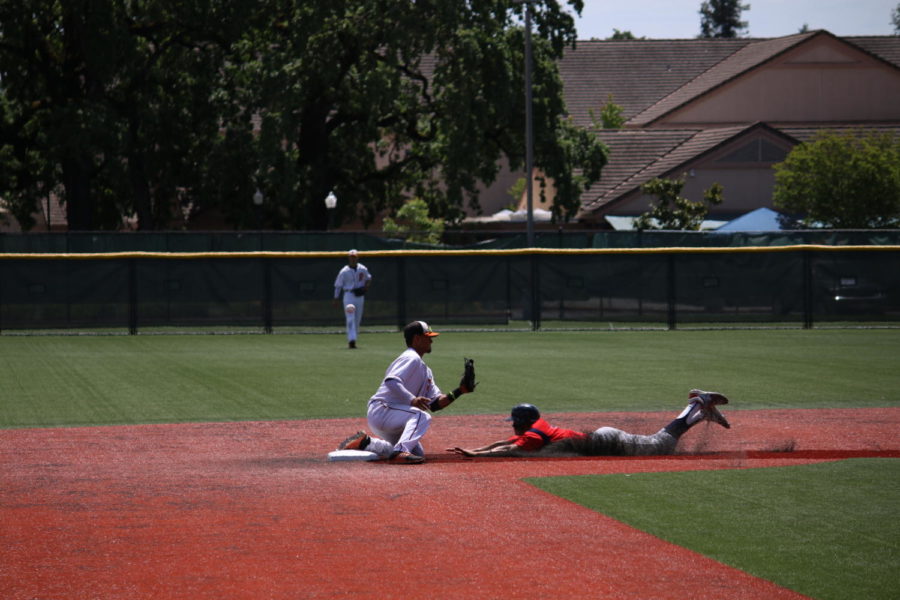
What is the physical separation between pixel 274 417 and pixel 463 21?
82.6ft

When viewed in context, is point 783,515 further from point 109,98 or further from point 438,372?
point 109,98

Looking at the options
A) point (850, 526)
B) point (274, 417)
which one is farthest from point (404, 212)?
point (850, 526)

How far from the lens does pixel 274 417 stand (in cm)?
1566

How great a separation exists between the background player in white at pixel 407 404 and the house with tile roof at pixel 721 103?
38.3 meters

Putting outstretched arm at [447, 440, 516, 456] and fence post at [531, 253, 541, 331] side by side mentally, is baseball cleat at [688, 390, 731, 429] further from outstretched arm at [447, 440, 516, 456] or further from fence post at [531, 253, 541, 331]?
fence post at [531, 253, 541, 331]

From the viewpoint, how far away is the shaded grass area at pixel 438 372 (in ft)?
54.6

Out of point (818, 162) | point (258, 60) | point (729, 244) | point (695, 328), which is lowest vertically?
point (695, 328)

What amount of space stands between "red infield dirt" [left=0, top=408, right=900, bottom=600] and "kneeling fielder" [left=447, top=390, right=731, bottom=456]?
170mm

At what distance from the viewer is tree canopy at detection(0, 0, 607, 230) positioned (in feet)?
125

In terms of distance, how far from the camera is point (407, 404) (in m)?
11.9

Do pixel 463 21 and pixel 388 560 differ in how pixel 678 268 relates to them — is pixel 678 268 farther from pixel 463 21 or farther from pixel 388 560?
pixel 388 560

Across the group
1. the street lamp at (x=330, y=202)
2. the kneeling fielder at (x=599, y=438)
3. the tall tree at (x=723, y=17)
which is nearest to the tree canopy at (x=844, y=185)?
the street lamp at (x=330, y=202)

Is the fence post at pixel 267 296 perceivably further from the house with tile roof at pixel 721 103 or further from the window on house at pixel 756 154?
the window on house at pixel 756 154

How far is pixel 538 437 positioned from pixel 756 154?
40.7 m
